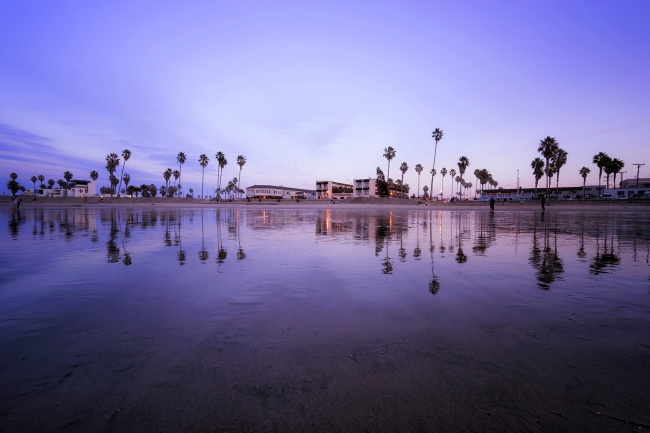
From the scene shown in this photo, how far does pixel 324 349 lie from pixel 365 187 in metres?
141

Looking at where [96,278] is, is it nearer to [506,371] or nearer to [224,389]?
[224,389]

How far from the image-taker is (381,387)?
3066 millimetres

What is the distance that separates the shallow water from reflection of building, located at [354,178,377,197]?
12974 cm

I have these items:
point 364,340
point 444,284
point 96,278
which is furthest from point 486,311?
point 96,278

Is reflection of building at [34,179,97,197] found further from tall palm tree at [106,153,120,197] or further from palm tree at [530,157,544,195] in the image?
palm tree at [530,157,544,195]

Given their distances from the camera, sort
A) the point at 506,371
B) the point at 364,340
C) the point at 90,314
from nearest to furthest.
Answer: the point at 506,371 → the point at 364,340 → the point at 90,314

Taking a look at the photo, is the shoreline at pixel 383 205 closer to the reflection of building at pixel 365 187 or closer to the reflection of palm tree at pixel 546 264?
the reflection of building at pixel 365 187

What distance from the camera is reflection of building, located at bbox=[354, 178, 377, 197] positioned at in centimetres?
13850

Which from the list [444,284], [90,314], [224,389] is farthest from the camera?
[444,284]

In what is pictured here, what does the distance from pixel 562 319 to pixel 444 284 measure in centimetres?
230

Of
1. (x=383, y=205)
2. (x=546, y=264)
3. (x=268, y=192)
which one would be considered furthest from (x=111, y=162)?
(x=546, y=264)

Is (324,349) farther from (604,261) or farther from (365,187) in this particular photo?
(365,187)

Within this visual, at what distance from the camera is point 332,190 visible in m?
149

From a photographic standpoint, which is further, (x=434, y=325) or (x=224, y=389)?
(x=434, y=325)
